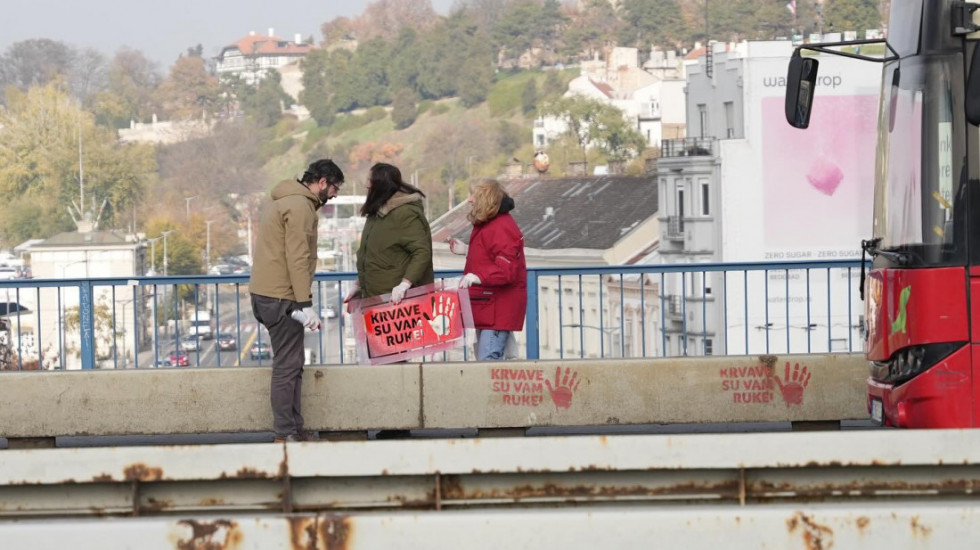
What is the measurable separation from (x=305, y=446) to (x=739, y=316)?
6899 centimetres

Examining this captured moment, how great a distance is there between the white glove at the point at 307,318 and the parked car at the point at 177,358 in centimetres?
361

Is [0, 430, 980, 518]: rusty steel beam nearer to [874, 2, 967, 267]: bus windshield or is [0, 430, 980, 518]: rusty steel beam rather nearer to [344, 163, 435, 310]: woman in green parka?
[874, 2, 967, 267]: bus windshield

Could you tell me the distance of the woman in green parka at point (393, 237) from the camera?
10.7 meters

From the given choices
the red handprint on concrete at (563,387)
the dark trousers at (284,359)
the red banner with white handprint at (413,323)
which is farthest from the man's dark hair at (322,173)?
the red handprint on concrete at (563,387)

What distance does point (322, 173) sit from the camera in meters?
10.2

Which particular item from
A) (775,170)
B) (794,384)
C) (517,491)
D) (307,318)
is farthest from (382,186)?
(775,170)

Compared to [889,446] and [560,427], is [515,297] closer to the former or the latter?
[560,427]

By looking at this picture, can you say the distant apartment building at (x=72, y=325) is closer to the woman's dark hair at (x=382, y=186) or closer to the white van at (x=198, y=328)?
the white van at (x=198, y=328)

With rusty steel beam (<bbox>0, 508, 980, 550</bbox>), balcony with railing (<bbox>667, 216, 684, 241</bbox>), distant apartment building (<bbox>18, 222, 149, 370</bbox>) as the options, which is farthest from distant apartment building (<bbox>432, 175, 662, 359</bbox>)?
rusty steel beam (<bbox>0, 508, 980, 550</bbox>)

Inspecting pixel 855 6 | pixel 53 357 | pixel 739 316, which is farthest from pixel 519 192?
pixel 53 357

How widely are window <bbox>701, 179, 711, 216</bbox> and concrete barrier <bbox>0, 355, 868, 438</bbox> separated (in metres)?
87.6

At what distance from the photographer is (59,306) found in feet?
45.6

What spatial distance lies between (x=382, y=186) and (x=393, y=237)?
0.34 m

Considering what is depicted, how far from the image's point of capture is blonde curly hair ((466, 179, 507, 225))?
11.2m
